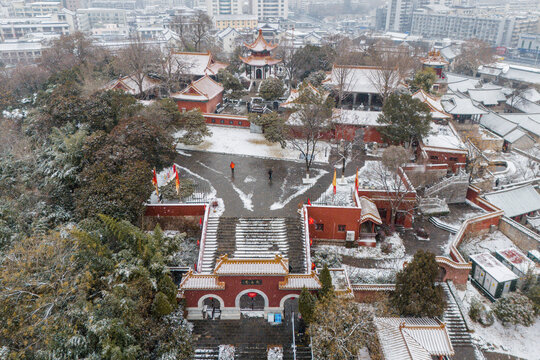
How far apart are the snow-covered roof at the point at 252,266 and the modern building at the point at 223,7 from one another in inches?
4709

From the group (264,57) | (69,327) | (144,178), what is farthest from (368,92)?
(69,327)

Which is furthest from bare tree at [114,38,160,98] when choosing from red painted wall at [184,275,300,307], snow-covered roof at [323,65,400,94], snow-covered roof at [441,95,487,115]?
snow-covered roof at [441,95,487,115]

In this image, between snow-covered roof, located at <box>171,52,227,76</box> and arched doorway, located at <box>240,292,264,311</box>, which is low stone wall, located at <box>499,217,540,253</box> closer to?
arched doorway, located at <box>240,292,264,311</box>

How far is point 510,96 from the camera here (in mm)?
58344

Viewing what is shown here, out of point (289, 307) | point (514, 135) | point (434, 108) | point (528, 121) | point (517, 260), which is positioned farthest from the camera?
point (528, 121)

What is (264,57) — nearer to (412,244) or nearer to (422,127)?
(422,127)

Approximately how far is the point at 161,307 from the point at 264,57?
140ft

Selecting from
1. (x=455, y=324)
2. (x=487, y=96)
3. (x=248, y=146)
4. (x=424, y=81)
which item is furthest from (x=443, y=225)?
(x=487, y=96)

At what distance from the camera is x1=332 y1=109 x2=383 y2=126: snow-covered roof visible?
3309cm

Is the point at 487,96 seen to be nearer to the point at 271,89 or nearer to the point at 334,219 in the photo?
the point at 271,89

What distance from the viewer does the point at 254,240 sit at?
21.2 meters

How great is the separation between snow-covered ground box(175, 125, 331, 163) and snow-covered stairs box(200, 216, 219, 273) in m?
9.25

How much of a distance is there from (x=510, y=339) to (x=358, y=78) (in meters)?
29.6

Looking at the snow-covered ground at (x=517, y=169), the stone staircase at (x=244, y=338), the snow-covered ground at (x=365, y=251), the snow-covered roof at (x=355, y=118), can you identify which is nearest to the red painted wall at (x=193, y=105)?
the snow-covered roof at (x=355, y=118)
